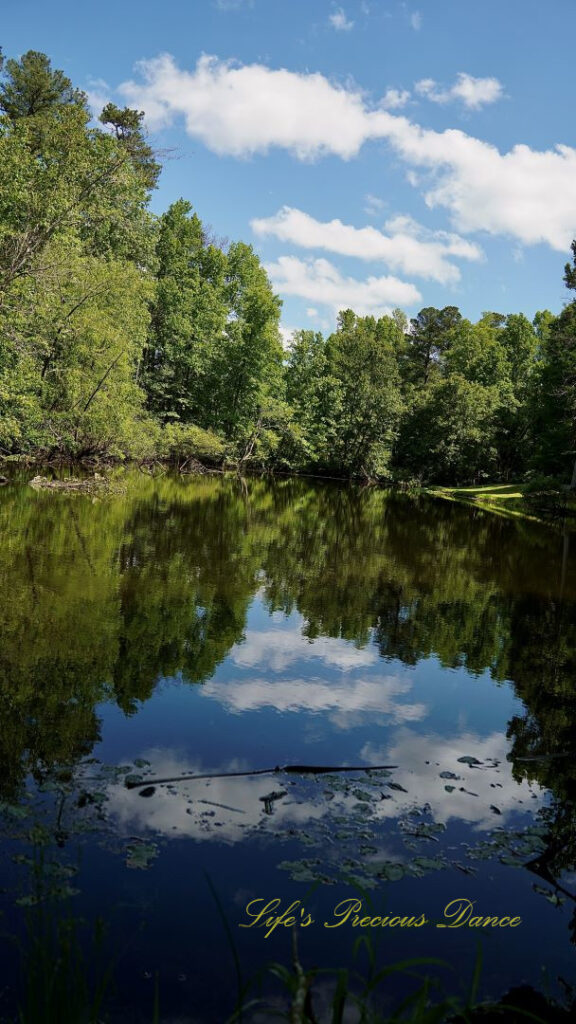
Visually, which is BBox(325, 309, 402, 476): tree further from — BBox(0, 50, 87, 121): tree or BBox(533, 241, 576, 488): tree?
BBox(0, 50, 87, 121): tree

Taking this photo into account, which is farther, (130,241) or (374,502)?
(130,241)

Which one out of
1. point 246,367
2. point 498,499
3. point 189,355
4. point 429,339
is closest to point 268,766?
point 498,499

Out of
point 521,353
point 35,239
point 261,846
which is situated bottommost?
point 261,846

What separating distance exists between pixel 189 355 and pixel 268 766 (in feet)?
175

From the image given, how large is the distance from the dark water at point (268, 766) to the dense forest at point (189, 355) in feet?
48.7

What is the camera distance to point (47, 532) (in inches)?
756

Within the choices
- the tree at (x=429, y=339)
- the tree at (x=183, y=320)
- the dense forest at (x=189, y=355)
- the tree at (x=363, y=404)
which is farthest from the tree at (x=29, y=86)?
the tree at (x=429, y=339)

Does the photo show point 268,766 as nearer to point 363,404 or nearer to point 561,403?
point 561,403

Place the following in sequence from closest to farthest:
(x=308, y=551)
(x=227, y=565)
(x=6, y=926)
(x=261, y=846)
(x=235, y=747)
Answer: (x=6, y=926) → (x=261, y=846) → (x=235, y=747) → (x=227, y=565) → (x=308, y=551)

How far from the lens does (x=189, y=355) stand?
188ft

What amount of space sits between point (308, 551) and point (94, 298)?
20908mm

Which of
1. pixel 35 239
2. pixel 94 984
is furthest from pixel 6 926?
pixel 35 239

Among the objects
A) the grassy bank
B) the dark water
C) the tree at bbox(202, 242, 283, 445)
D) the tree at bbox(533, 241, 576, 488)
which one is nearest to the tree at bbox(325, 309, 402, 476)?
the tree at bbox(202, 242, 283, 445)

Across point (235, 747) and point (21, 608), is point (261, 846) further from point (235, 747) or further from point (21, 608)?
point (21, 608)
